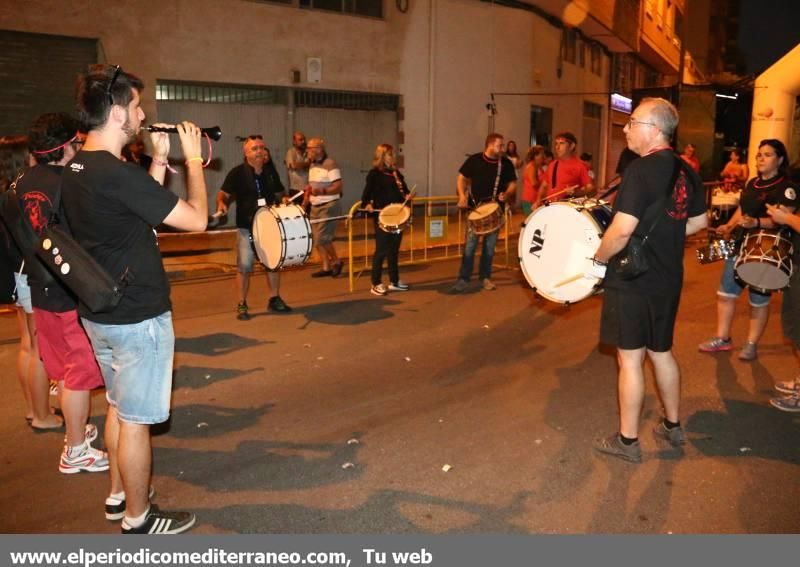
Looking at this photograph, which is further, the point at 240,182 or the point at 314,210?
the point at 314,210

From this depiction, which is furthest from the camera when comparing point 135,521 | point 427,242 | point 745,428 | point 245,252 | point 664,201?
point 427,242

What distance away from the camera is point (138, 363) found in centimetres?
340

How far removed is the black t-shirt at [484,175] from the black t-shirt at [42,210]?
6312 mm

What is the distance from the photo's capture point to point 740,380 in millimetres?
6316

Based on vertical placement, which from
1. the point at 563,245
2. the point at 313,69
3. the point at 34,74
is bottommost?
the point at 563,245

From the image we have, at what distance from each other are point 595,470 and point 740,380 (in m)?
2.52

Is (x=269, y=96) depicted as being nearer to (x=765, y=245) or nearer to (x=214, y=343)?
(x=214, y=343)

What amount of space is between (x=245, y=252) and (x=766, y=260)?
5488 mm

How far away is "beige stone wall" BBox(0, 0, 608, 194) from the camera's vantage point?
14.4 m

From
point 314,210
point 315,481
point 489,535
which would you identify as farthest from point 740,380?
point 314,210

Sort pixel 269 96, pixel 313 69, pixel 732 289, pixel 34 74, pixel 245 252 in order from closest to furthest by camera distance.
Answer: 1. pixel 732 289
2. pixel 245 252
3. pixel 34 74
4. pixel 269 96
5. pixel 313 69

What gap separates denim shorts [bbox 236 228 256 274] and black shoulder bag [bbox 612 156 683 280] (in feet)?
16.3

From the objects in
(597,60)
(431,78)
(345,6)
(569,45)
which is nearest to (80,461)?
(345,6)

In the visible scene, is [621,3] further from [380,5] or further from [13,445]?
[13,445]
